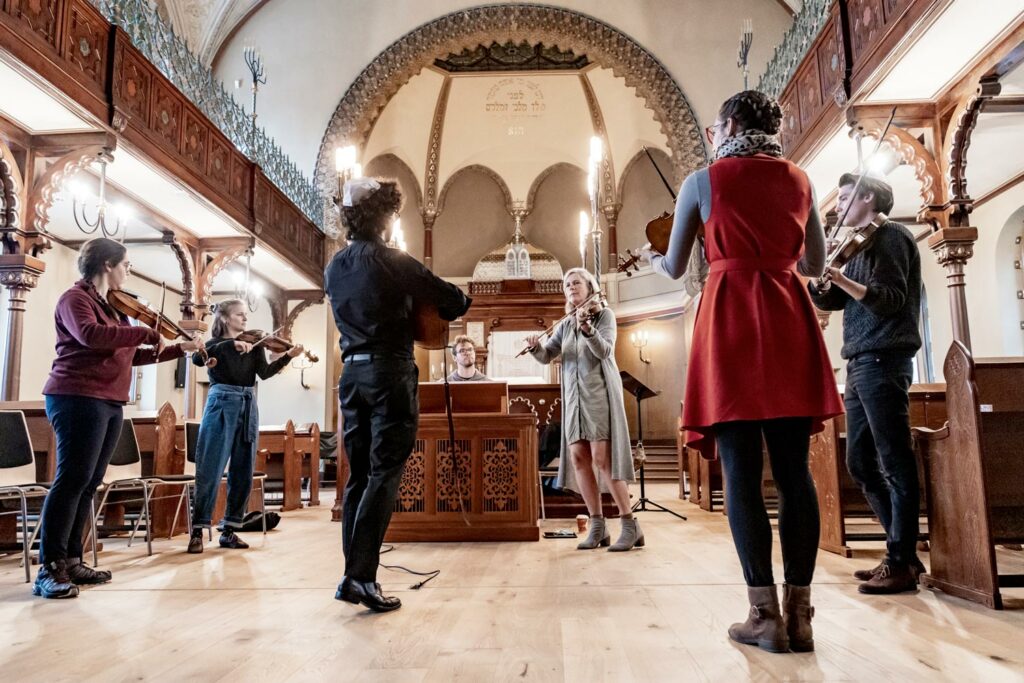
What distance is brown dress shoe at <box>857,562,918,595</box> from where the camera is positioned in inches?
101

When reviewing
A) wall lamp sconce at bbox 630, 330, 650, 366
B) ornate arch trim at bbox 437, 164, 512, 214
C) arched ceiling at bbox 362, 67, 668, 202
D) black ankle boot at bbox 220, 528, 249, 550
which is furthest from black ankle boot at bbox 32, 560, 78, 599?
ornate arch trim at bbox 437, 164, 512, 214

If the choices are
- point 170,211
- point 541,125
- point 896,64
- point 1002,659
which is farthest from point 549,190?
point 1002,659

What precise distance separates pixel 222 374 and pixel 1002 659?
157 inches

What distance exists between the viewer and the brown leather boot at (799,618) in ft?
5.99

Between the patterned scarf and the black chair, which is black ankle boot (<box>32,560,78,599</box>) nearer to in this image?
the black chair

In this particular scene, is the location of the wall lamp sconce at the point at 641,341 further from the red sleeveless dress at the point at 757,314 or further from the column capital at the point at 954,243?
the red sleeveless dress at the point at 757,314

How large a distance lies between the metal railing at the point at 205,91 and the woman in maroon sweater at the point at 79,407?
430cm

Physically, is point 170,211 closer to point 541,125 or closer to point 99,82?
point 99,82

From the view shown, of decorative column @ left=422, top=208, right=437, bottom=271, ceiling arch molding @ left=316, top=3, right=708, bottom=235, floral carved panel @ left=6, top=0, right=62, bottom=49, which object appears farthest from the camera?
decorative column @ left=422, top=208, right=437, bottom=271

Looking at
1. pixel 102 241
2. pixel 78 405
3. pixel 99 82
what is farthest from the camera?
pixel 99 82

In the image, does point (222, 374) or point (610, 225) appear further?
point (610, 225)

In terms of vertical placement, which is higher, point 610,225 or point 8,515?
point 610,225

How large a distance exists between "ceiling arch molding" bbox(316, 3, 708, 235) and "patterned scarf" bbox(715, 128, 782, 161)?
28.6ft

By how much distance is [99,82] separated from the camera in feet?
18.9
